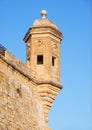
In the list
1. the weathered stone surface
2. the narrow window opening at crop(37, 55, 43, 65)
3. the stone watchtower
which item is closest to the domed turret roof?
the stone watchtower

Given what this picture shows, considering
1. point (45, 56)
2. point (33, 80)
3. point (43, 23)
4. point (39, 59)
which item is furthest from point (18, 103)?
point (43, 23)

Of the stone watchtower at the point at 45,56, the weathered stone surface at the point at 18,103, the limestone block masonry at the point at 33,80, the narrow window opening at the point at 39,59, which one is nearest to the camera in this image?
the weathered stone surface at the point at 18,103

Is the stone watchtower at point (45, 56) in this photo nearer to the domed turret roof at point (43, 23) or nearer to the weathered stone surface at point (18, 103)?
the domed turret roof at point (43, 23)

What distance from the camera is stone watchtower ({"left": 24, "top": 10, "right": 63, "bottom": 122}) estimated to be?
17.7 m

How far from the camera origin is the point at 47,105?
17.7 metres

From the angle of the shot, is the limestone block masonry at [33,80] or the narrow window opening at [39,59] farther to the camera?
the narrow window opening at [39,59]

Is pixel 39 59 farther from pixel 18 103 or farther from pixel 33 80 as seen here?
pixel 18 103

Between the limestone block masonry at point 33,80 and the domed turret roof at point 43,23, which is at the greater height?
the domed turret roof at point 43,23

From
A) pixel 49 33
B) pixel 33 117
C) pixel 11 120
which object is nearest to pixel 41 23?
pixel 49 33

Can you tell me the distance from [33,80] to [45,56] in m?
1.43

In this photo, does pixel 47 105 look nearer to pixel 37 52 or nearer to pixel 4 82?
pixel 37 52

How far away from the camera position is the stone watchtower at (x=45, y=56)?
17719mm

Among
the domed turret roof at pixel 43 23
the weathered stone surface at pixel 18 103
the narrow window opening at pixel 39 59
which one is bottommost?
the weathered stone surface at pixel 18 103

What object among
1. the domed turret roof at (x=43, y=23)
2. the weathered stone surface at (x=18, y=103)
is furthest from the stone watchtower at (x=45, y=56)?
the weathered stone surface at (x=18, y=103)
